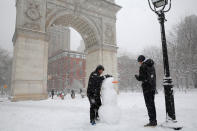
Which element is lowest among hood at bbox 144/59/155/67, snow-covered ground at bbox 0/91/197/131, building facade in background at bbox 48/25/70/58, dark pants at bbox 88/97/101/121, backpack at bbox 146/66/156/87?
snow-covered ground at bbox 0/91/197/131

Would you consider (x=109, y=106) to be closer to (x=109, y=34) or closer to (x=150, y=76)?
(x=150, y=76)

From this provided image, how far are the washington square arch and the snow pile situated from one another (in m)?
10.7

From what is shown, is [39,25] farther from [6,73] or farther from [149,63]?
[6,73]

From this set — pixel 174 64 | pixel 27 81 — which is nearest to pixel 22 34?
pixel 27 81

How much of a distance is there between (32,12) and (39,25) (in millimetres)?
1431

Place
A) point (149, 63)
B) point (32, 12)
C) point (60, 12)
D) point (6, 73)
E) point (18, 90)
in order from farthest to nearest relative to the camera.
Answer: point (6, 73)
point (60, 12)
point (32, 12)
point (18, 90)
point (149, 63)

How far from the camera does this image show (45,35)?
48.2 ft

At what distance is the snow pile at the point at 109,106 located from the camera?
4.05m

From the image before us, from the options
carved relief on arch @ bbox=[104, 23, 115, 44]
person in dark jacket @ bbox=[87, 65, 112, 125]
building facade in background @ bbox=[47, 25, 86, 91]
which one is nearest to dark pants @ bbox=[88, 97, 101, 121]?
person in dark jacket @ bbox=[87, 65, 112, 125]

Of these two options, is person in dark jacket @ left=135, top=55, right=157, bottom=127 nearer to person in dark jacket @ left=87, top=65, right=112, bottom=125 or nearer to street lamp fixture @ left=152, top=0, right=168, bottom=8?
person in dark jacket @ left=87, top=65, right=112, bottom=125

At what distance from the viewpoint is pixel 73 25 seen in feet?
65.3

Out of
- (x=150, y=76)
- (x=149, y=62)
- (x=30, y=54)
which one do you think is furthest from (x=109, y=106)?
(x=30, y=54)

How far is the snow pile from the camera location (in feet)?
13.3

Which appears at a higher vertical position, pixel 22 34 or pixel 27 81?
pixel 22 34
